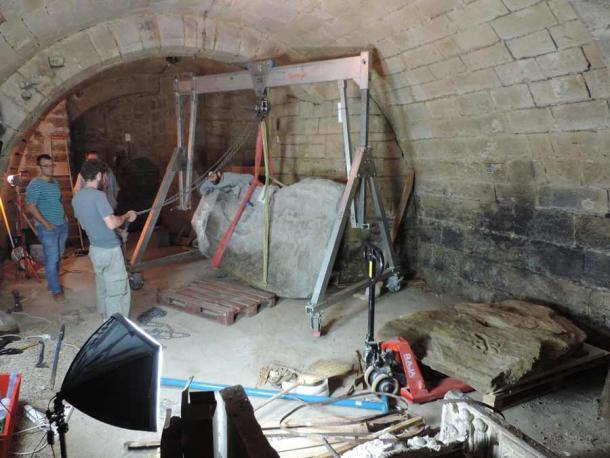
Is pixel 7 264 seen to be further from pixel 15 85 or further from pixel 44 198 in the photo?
pixel 15 85

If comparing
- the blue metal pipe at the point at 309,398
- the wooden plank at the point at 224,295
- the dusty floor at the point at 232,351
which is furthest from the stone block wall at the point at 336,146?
the blue metal pipe at the point at 309,398

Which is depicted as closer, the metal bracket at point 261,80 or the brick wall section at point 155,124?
the metal bracket at point 261,80

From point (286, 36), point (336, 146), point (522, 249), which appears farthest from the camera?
point (336, 146)

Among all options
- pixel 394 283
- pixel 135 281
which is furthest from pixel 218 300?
pixel 394 283

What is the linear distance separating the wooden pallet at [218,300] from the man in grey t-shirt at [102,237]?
31.5 inches

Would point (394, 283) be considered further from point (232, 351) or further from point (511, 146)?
point (232, 351)

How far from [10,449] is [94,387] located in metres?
1.52

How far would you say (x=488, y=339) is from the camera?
325cm

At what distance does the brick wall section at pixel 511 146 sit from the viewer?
3242mm

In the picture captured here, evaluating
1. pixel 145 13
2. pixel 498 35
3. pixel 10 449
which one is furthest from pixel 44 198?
pixel 498 35

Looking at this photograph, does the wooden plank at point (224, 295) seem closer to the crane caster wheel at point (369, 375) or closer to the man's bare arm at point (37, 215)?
the man's bare arm at point (37, 215)

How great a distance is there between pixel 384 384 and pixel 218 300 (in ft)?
7.18

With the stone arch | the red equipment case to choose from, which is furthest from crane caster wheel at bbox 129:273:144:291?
the red equipment case

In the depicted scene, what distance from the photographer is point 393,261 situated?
16.7ft
